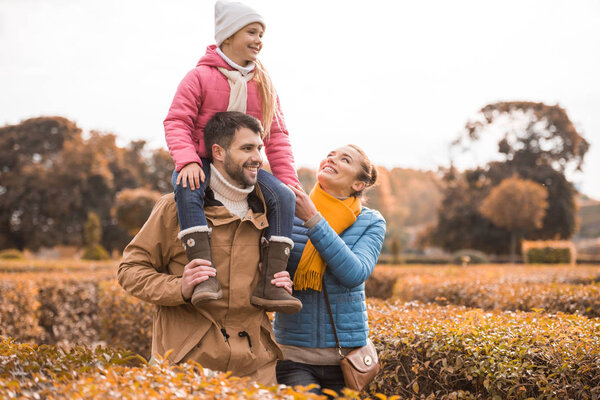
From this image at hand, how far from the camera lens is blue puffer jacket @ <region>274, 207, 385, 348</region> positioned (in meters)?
2.86

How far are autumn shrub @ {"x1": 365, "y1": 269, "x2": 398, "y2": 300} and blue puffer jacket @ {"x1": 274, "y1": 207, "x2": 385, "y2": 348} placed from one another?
7.29 meters

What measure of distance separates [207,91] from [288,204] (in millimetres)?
701

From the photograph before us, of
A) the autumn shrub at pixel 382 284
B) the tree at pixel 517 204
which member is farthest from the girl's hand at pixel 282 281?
the tree at pixel 517 204

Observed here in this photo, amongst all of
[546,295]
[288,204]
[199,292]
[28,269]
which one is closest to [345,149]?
[288,204]

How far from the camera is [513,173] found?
36312 millimetres

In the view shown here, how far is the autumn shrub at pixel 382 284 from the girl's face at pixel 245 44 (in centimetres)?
790

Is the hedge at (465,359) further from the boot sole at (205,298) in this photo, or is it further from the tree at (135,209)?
the tree at (135,209)

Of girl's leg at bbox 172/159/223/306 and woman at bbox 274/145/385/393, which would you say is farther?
woman at bbox 274/145/385/393

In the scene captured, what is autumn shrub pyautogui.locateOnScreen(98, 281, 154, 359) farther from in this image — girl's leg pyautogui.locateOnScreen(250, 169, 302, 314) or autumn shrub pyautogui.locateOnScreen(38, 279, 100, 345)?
girl's leg pyautogui.locateOnScreen(250, 169, 302, 314)

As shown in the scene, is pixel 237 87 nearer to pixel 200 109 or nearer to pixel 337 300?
pixel 200 109

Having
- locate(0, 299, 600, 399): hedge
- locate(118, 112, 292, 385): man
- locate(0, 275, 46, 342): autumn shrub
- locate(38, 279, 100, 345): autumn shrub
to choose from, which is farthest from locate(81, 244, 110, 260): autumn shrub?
locate(118, 112, 292, 385): man

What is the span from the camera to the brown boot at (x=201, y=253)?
2361 millimetres

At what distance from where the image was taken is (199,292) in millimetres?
2340

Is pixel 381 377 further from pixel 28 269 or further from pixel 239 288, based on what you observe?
pixel 28 269
